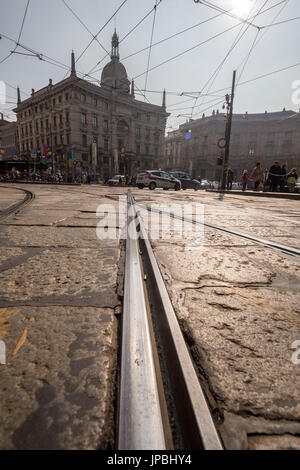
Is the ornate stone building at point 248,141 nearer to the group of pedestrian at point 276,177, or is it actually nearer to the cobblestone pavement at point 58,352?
the group of pedestrian at point 276,177

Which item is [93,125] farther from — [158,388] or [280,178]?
[158,388]

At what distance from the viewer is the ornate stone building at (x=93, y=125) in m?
37.2

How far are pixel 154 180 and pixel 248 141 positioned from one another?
3732cm

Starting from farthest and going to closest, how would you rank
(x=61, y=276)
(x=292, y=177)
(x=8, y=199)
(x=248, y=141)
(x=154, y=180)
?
(x=248, y=141), (x=154, y=180), (x=292, y=177), (x=8, y=199), (x=61, y=276)

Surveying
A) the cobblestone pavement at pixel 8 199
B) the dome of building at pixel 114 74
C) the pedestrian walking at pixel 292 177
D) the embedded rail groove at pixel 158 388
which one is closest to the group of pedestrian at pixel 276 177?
the pedestrian walking at pixel 292 177

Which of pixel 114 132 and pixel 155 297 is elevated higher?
pixel 114 132

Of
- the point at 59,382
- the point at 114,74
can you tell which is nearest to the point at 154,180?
the point at 59,382

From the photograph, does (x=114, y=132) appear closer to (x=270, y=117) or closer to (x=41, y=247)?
(x=270, y=117)

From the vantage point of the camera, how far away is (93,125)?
132ft

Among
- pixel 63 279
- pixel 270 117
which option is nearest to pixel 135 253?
pixel 63 279

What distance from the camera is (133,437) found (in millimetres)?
497

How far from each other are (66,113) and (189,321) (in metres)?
43.8

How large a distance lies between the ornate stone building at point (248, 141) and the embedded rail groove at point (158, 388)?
4559 centimetres

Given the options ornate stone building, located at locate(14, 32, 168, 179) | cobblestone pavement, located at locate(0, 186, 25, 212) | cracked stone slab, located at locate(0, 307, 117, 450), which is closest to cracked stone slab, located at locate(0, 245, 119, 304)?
cracked stone slab, located at locate(0, 307, 117, 450)
